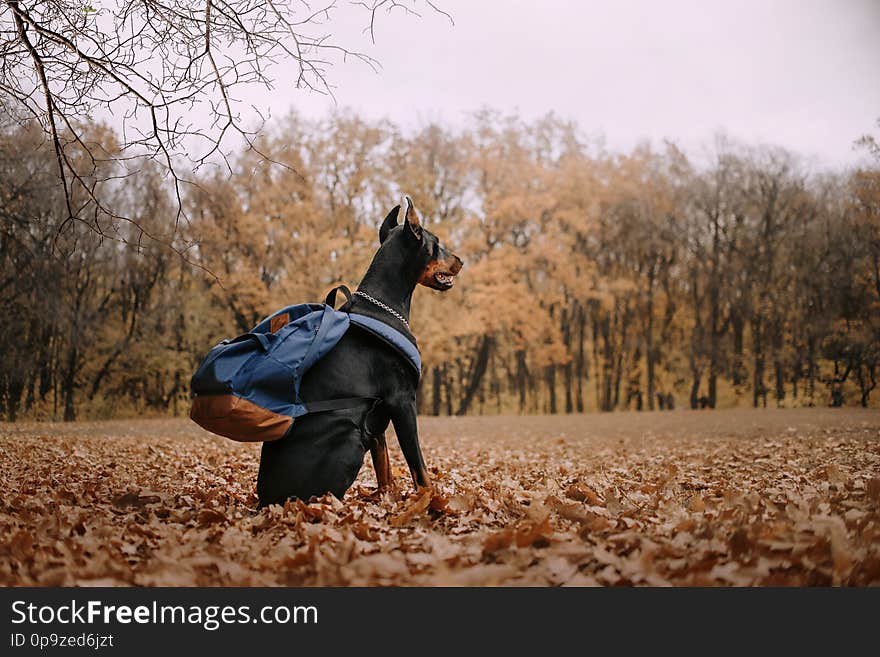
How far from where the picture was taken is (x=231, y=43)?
5.62 metres

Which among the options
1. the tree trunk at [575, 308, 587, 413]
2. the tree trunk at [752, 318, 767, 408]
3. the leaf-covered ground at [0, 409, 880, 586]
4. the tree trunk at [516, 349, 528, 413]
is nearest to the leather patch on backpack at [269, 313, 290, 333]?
the leaf-covered ground at [0, 409, 880, 586]

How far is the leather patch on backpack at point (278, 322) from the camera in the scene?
4191mm

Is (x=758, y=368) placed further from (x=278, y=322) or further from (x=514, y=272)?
(x=278, y=322)

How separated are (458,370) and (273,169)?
1124 centimetres

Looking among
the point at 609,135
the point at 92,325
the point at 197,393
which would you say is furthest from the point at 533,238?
the point at 197,393

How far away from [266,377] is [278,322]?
0.56 meters

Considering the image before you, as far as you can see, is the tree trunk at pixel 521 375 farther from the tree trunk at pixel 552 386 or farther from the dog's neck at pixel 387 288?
the dog's neck at pixel 387 288

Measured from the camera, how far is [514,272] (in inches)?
929

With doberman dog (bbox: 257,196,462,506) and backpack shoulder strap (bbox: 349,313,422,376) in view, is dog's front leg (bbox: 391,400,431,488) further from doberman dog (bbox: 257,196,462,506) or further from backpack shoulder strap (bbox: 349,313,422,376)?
backpack shoulder strap (bbox: 349,313,422,376)

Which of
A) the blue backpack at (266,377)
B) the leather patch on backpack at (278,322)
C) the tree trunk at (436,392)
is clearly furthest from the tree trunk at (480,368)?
the blue backpack at (266,377)

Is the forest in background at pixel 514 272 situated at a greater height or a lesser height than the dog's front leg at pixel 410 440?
greater

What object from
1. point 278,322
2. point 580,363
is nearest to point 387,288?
point 278,322

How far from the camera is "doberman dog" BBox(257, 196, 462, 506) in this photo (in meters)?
3.95

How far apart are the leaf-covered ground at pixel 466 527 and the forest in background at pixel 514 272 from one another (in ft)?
30.4
